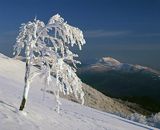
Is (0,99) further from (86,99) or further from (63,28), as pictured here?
(86,99)

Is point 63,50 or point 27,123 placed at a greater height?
point 63,50

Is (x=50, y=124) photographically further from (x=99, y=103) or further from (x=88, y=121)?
(x=99, y=103)

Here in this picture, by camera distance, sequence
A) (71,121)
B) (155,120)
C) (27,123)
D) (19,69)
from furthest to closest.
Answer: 1. (19,69)
2. (155,120)
3. (71,121)
4. (27,123)

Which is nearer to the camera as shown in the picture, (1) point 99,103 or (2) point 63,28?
(2) point 63,28

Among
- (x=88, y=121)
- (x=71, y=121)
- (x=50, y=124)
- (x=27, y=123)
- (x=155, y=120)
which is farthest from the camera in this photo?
(x=155, y=120)

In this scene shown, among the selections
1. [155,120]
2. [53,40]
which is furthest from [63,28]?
[155,120]

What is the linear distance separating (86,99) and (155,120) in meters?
24.8

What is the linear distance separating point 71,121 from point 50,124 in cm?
327

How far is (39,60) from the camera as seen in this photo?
2862 centimetres

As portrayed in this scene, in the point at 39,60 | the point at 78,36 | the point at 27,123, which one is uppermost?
the point at 78,36

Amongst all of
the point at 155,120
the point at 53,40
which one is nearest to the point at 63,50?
the point at 53,40

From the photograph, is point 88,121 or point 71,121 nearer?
point 71,121

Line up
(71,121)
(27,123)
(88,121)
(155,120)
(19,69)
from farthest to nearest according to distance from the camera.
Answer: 1. (19,69)
2. (155,120)
3. (88,121)
4. (71,121)
5. (27,123)

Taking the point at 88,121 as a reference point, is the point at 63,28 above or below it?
above
